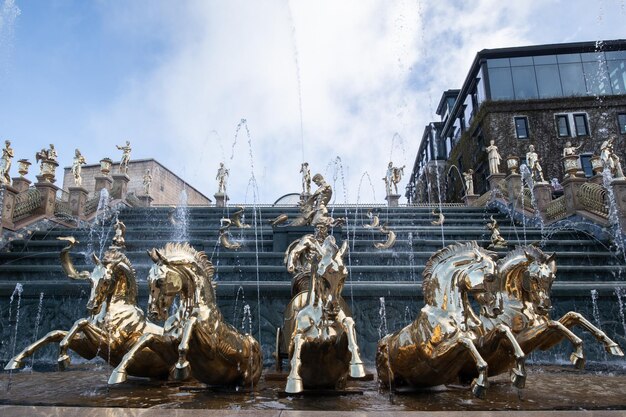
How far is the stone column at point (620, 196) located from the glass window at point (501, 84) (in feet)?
93.2

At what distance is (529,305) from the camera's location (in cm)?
527

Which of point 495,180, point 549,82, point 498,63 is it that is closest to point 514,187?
point 495,180

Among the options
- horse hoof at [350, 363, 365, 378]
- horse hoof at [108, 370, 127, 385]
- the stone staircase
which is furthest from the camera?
the stone staircase

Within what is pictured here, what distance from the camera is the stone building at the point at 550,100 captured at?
3972 cm

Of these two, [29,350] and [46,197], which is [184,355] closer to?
[29,350]

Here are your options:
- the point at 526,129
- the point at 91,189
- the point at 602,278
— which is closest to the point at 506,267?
the point at 602,278

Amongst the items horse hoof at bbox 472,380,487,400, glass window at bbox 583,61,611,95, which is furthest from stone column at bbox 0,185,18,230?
glass window at bbox 583,61,611,95

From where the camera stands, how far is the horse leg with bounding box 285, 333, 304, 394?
3707mm

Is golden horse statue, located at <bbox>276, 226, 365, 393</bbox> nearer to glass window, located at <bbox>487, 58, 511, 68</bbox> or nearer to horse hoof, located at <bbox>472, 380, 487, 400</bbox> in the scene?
horse hoof, located at <bbox>472, 380, 487, 400</bbox>

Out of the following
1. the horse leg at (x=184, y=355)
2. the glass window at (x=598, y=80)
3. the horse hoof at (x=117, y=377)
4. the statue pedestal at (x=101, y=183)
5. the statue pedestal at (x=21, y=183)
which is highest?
the glass window at (x=598, y=80)

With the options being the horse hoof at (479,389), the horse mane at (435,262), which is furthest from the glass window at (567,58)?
the horse hoof at (479,389)

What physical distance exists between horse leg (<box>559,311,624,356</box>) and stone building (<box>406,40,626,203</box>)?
3657 centimetres

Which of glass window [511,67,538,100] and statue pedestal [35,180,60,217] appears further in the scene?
glass window [511,67,538,100]

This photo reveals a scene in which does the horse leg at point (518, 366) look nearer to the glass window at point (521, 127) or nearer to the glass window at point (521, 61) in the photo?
the glass window at point (521, 127)
